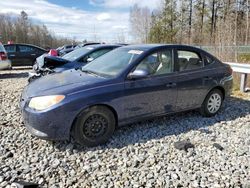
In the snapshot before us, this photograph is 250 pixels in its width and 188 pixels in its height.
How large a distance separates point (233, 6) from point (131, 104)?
1458 inches

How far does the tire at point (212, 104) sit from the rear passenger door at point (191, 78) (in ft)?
0.52

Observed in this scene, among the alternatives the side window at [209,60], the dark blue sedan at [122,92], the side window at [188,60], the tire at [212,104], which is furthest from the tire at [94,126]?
the side window at [209,60]

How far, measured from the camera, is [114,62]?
477 cm

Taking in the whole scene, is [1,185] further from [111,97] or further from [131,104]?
[131,104]

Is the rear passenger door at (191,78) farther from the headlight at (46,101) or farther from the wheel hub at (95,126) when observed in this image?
the headlight at (46,101)

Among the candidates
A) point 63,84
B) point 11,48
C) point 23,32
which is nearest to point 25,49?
point 11,48

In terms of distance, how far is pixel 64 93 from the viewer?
3826mm

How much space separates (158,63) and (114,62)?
2.67 feet

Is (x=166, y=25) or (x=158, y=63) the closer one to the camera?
(x=158, y=63)

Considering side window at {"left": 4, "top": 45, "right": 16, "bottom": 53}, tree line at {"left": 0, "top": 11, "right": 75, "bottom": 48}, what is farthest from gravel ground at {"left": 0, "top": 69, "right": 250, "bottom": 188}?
tree line at {"left": 0, "top": 11, "right": 75, "bottom": 48}

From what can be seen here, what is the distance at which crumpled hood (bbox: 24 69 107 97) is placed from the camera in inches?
154

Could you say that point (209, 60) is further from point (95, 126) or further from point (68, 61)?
point (68, 61)

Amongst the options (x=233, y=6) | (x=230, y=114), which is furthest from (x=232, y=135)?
(x=233, y=6)

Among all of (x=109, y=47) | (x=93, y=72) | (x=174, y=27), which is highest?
(x=174, y=27)
